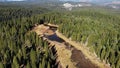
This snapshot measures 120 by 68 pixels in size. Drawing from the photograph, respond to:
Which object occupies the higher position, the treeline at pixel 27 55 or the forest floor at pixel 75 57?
the treeline at pixel 27 55

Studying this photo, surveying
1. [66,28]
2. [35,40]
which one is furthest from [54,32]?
[35,40]

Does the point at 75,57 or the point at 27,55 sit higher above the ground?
the point at 27,55

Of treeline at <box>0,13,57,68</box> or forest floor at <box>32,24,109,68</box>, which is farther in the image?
forest floor at <box>32,24,109,68</box>

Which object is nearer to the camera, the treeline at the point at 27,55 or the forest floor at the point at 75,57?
the treeline at the point at 27,55

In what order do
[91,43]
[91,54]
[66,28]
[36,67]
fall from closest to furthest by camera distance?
[36,67] < [91,54] < [91,43] < [66,28]

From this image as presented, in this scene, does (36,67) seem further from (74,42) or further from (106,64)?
(74,42)

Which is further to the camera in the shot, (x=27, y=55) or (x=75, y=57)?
(x=75, y=57)

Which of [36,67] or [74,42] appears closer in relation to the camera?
[36,67]

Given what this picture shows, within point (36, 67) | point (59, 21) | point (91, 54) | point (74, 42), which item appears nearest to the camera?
point (36, 67)

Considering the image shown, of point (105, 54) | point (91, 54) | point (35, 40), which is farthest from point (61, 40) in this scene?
point (105, 54)

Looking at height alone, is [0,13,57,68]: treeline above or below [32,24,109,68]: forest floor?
above

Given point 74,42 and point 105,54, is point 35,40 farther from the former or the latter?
point 105,54
